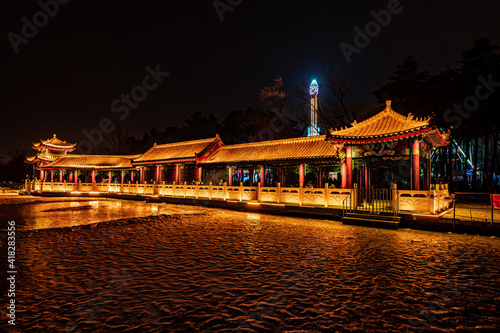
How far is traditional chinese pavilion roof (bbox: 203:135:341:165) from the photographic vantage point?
18641mm

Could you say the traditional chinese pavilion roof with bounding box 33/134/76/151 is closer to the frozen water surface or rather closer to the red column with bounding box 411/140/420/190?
the frozen water surface

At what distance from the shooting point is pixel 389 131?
43.7 feet

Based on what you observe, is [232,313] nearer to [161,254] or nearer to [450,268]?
[161,254]

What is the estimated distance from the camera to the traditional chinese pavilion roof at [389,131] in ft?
40.8

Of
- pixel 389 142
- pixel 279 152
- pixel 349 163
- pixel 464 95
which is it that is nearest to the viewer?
pixel 389 142

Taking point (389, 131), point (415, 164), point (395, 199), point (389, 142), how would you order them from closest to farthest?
point (395, 199), point (415, 164), point (389, 131), point (389, 142)

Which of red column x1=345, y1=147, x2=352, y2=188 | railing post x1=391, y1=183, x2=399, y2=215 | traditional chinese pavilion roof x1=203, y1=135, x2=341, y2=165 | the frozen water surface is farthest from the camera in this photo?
traditional chinese pavilion roof x1=203, y1=135, x2=341, y2=165

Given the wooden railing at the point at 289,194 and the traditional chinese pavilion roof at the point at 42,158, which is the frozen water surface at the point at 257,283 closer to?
the wooden railing at the point at 289,194

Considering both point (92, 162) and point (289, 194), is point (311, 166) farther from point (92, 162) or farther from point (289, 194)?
point (92, 162)

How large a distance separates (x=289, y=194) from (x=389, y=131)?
6.10m

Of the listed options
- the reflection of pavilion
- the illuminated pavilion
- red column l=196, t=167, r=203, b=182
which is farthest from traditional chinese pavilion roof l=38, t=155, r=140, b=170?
the illuminated pavilion

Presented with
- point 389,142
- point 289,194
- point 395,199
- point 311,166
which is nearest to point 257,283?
point 395,199

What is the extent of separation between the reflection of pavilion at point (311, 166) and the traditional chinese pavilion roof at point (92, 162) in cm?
11

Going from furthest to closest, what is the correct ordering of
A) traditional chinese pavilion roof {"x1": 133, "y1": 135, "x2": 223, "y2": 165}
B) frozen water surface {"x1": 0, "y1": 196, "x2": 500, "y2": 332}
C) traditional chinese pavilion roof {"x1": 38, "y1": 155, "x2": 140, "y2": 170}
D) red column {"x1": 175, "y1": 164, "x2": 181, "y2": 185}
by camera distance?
traditional chinese pavilion roof {"x1": 38, "y1": 155, "x2": 140, "y2": 170}
red column {"x1": 175, "y1": 164, "x2": 181, "y2": 185}
traditional chinese pavilion roof {"x1": 133, "y1": 135, "x2": 223, "y2": 165}
frozen water surface {"x1": 0, "y1": 196, "x2": 500, "y2": 332}
